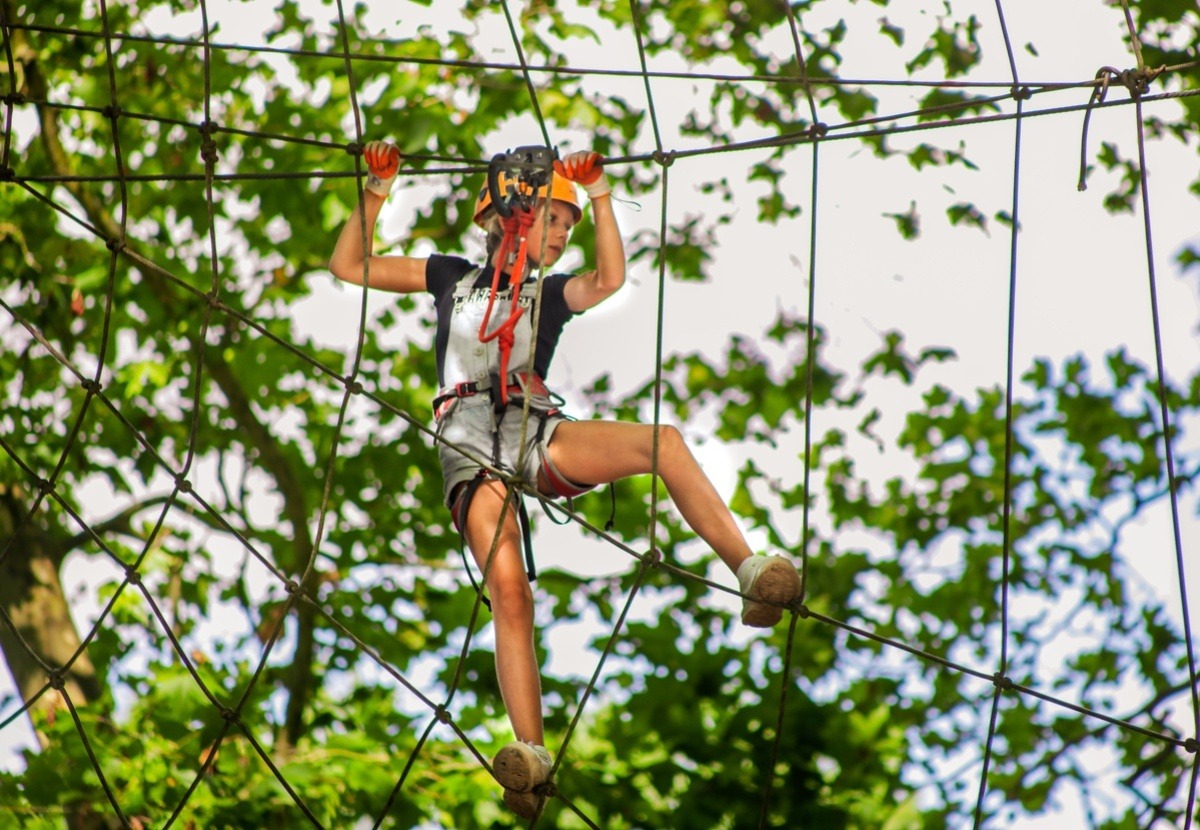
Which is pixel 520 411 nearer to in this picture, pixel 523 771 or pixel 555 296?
pixel 555 296

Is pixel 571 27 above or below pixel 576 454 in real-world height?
above

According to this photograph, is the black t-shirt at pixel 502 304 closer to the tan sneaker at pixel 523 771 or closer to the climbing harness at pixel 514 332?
the climbing harness at pixel 514 332

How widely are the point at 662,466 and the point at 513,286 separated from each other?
1.60ft

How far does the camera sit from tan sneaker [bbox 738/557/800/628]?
2861 mm

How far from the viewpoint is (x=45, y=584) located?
6.07 meters

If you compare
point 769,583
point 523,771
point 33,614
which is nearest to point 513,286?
point 769,583

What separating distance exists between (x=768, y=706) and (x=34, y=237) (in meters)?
3.11

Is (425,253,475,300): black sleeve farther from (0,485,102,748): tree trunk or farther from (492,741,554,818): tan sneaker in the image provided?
(0,485,102,748): tree trunk

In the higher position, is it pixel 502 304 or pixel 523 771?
pixel 502 304

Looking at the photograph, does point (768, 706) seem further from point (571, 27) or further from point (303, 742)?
point (571, 27)

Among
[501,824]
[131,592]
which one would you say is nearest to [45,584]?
[131,592]

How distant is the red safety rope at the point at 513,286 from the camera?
314 centimetres

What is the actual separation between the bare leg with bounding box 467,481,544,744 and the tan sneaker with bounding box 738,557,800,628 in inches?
16.1

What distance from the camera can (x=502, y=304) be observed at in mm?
3219
